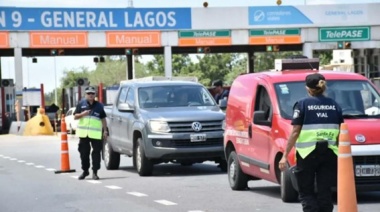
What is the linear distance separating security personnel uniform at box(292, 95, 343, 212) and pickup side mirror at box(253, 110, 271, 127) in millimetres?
3403

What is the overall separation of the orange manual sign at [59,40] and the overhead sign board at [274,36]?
9188 millimetres

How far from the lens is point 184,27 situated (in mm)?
49000

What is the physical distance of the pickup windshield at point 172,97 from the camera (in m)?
19.4

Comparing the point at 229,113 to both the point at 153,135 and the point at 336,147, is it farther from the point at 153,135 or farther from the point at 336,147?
the point at 336,147

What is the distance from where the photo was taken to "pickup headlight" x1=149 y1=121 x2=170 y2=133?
18.1m

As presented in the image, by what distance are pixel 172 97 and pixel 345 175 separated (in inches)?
415

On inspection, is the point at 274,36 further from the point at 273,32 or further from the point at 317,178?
the point at 317,178

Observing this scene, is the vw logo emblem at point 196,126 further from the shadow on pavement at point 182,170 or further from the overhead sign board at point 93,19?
the overhead sign board at point 93,19

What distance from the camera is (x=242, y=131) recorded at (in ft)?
47.2

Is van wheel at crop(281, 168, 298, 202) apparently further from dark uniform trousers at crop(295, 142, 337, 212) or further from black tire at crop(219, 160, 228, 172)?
black tire at crop(219, 160, 228, 172)

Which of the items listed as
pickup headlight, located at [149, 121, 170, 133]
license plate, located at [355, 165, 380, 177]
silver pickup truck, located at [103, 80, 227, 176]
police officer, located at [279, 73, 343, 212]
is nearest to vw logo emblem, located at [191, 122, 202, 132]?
silver pickup truck, located at [103, 80, 227, 176]

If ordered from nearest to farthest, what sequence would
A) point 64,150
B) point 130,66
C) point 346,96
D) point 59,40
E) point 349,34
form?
point 346,96 < point 64,150 < point 59,40 < point 349,34 < point 130,66

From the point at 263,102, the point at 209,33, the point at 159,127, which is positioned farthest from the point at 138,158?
the point at 209,33

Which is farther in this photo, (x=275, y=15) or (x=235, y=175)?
(x=275, y=15)
